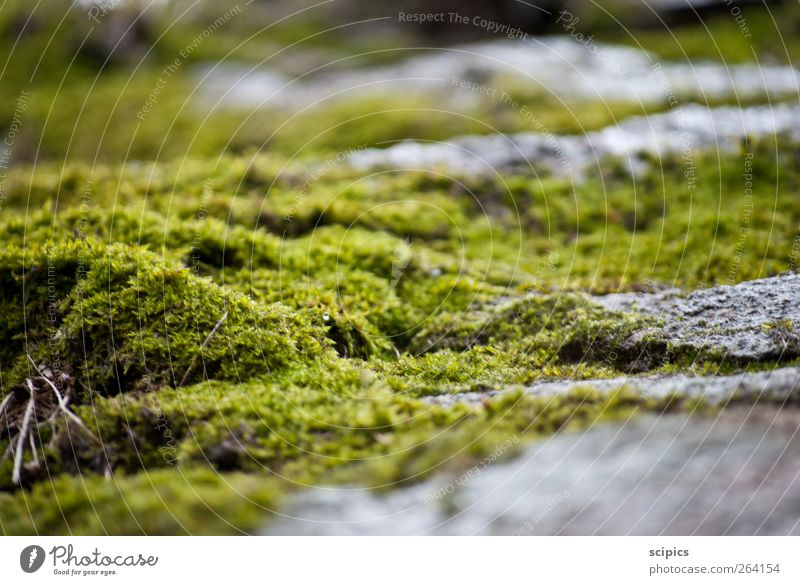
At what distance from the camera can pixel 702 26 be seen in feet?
30.7

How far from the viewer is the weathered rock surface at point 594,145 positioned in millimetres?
5652

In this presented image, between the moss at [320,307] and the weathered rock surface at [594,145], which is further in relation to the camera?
the weathered rock surface at [594,145]

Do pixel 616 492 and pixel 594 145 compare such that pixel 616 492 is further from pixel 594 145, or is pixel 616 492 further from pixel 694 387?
pixel 594 145

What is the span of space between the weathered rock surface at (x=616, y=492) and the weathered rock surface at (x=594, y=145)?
3.87 metres

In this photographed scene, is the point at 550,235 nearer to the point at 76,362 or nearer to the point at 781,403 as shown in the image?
the point at 781,403

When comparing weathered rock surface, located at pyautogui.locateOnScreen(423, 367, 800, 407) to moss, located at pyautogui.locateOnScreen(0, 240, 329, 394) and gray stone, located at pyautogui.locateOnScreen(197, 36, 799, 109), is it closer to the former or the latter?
moss, located at pyautogui.locateOnScreen(0, 240, 329, 394)

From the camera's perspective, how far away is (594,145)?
590 centimetres
